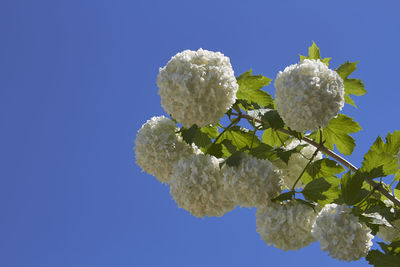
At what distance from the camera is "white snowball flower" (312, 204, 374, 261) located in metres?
1.53

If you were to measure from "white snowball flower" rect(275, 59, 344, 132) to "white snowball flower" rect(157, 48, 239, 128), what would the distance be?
0.17 meters

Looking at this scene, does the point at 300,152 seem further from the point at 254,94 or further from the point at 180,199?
the point at 180,199

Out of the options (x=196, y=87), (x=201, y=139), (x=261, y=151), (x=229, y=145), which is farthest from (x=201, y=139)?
(x=196, y=87)

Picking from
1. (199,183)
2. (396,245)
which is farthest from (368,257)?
(199,183)

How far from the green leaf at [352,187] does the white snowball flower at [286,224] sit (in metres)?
0.12

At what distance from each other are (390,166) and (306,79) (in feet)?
1.51

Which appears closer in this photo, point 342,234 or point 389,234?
point 342,234

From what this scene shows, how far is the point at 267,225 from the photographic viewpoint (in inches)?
63.8

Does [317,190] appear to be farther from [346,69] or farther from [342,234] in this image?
[346,69]

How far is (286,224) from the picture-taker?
160 cm

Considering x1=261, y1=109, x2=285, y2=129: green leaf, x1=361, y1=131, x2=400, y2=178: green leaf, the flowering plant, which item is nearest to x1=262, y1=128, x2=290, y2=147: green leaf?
the flowering plant

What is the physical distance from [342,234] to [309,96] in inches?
16.3

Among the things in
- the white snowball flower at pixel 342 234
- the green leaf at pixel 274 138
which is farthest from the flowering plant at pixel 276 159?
the green leaf at pixel 274 138

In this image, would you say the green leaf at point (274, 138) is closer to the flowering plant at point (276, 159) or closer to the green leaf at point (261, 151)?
the flowering plant at point (276, 159)
